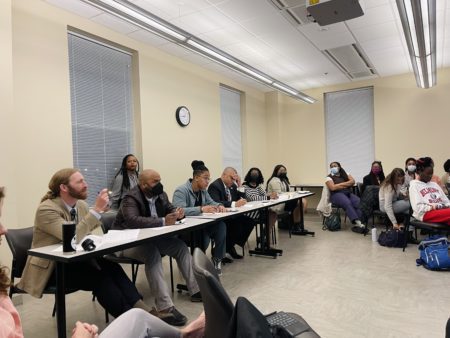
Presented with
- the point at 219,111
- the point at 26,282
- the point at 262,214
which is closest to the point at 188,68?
the point at 219,111

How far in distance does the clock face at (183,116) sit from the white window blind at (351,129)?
12.0ft

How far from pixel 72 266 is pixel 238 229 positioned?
2.41 metres

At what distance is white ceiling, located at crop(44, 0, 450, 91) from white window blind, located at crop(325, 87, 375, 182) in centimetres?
98

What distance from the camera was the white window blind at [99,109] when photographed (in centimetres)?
412

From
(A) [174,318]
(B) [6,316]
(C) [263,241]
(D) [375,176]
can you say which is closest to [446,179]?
(D) [375,176]

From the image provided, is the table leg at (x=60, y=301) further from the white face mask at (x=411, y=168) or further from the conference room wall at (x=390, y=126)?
the conference room wall at (x=390, y=126)

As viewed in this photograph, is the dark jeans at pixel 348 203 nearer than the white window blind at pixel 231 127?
Yes

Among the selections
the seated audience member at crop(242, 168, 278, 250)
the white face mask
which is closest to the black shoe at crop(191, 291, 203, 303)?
the seated audience member at crop(242, 168, 278, 250)

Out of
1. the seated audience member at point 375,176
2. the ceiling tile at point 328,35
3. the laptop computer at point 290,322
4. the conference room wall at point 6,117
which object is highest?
the ceiling tile at point 328,35

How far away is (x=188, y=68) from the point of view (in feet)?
18.9

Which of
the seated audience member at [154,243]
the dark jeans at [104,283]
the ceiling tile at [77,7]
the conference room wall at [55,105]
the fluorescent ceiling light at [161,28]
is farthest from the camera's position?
the ceiling tile at [77,7]

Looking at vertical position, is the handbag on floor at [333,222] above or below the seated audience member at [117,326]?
below

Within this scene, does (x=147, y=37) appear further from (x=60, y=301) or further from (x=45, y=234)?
(x=60, y=301)

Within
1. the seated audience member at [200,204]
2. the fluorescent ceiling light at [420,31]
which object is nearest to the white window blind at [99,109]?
the seated audience member at [200,204]
